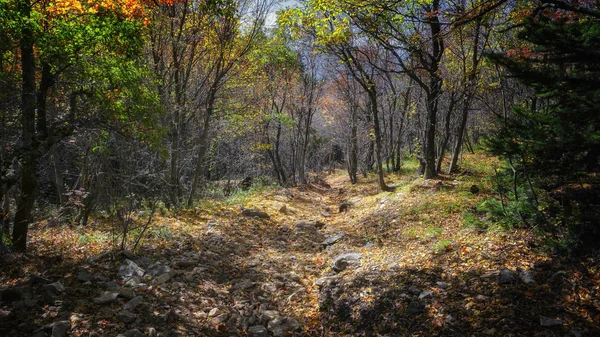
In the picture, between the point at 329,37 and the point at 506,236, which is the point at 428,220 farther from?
the point at 329,37

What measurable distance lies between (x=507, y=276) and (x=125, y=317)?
4847mm

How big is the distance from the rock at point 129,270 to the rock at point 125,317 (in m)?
1.04

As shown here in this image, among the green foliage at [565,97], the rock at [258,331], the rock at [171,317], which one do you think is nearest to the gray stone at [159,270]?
the rock at [171,317]

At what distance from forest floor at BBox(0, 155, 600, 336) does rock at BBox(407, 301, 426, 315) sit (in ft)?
0.06

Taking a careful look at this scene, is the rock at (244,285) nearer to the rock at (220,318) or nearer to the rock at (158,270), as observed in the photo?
the rock at (220,318)

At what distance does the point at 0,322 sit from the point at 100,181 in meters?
3.98

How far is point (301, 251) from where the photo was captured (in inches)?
312

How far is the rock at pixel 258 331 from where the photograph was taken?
4.47 meters

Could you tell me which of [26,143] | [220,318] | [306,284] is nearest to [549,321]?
[306,284]

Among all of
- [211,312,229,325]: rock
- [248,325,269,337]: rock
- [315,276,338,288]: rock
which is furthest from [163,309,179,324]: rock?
[315,276,338,288]: rock

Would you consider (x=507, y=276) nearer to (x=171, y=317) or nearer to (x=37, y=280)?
(x=171, y=317)

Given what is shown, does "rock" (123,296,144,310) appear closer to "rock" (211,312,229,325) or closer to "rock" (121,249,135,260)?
"rock" (211,312,229,325)

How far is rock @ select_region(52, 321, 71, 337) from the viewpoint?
3.61 m

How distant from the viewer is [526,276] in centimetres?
425
